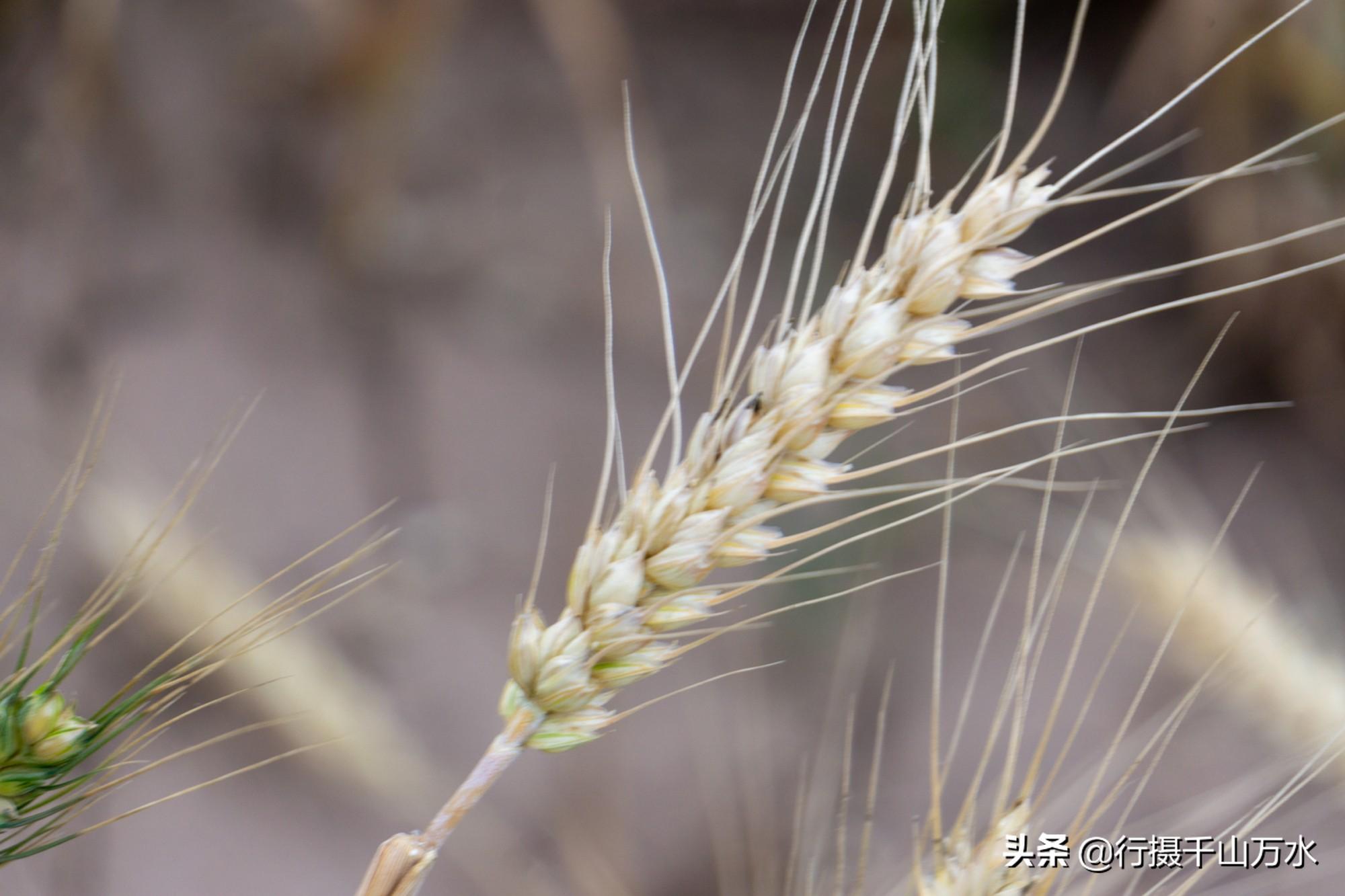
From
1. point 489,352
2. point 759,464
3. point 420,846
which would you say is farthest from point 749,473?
point 489,352

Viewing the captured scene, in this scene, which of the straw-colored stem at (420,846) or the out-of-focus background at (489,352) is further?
the out-of-focus background at (489,352)

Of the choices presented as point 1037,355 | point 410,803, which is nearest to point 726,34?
point 1037,355

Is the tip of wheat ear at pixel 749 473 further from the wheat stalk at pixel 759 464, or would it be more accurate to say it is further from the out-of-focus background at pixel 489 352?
the out-of-focus background at pixel 489 352

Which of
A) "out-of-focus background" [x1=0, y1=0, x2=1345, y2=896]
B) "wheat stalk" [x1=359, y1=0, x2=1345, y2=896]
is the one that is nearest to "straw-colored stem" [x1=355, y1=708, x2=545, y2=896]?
"wheat stalk" [x1=359, y1=0, x2=1345, y2=896]

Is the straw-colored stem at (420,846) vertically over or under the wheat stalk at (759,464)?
under

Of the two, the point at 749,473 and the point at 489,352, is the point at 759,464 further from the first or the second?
the point at 489,352

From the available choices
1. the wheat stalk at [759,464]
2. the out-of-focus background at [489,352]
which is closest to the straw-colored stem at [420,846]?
the wheat stalk at [759,464]
